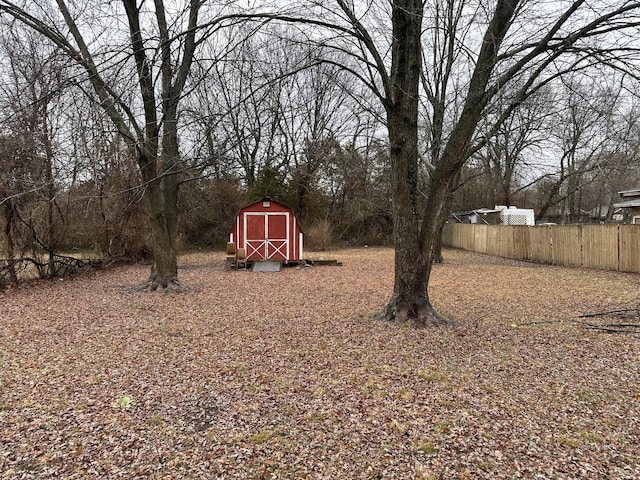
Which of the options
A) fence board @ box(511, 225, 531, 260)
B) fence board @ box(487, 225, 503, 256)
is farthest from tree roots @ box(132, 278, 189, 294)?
fence board @ box(487, 225, 503, 256)

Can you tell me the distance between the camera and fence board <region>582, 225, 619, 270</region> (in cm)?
1186

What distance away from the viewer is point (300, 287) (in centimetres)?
948

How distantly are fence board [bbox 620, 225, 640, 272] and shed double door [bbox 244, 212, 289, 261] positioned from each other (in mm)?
10158

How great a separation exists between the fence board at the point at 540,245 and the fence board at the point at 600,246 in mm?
1633

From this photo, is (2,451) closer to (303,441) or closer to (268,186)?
(303,441)

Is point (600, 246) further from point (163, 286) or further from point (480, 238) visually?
point (163, 286)

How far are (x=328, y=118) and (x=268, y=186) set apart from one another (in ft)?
19.0

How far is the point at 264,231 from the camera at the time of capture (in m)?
14.6

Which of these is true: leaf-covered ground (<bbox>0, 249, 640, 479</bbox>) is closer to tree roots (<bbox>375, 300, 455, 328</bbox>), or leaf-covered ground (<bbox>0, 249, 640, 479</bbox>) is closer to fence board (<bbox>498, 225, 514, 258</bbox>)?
tree roots (<bbox>375, 300, 455, 328</bbox>)

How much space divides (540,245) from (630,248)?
3.82 m

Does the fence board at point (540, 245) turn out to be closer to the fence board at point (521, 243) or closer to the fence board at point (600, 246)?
the fence board at point (521, 243)

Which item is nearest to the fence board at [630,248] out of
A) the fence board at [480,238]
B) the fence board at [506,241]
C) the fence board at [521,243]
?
the fence board at [521,243]

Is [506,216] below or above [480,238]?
above

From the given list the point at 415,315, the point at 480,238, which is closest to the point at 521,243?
the point at 480,238
